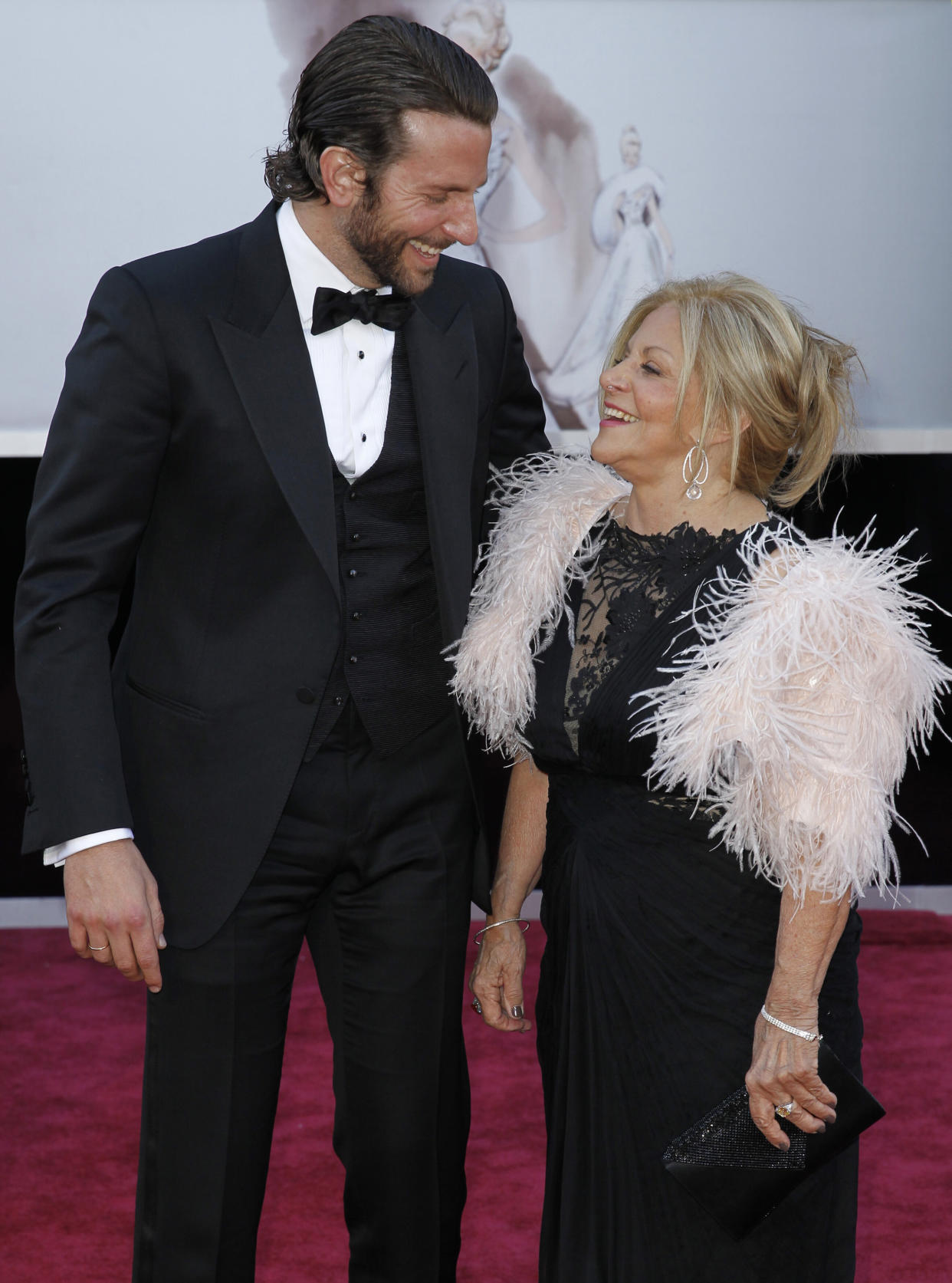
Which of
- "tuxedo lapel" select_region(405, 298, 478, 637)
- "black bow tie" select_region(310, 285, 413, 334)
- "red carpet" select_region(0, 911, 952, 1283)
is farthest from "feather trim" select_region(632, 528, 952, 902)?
"red carpet" select_region(0, 911, 952, 1283)

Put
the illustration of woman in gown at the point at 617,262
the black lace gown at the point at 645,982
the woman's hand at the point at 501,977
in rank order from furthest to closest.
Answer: the illustration of woman in gown at the point at 617,262
the woman's hand at the point at 501,977
the black lace gown at the point at 645,982

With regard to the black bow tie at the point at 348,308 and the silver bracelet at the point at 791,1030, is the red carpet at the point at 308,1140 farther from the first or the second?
the black bow tie at the point at 348,308

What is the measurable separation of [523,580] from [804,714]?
0.42 m

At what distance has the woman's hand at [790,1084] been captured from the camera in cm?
148

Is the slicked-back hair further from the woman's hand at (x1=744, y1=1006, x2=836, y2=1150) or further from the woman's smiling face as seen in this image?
the woman's hand at (x1=744, y1=1006, x2=836, y2=1150)

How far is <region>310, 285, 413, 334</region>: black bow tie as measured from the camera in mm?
1573

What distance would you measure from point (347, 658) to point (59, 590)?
0.33 m

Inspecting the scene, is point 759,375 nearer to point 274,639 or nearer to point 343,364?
point 343,364

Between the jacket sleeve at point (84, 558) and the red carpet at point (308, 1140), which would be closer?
the jacket sleeve at point (84, 558)

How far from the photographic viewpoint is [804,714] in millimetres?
1446

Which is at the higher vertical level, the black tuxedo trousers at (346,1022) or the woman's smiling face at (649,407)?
the woman's smiling face at (649,407)

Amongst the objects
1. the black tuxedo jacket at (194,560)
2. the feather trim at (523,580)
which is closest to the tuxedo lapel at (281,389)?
the black tuxedo jacket at (194,560)

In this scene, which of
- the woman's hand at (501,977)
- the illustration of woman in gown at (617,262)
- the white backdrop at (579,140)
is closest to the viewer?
the woman's hand at (501,977)

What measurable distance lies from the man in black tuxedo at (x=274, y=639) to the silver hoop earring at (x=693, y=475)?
0.87 ft
